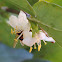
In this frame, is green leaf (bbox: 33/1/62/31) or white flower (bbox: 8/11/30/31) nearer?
green leaf (bbox: 33/1/62/31)

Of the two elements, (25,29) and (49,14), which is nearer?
(49,14)

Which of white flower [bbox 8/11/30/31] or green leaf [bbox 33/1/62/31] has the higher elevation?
green leaf [bbox 33/1/62/31]

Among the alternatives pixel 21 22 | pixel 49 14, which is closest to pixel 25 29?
pixel 21 22

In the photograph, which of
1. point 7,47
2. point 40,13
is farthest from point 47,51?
point 40,13

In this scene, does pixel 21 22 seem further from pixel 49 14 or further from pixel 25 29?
pixel 49 14

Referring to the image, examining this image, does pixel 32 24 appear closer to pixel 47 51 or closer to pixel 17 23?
pixel 17 23

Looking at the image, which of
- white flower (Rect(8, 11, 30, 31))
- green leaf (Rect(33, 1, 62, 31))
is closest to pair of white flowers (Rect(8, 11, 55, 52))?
white flower (Rect(8, 11, 30, 31))

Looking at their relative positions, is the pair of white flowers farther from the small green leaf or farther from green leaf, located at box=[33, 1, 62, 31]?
green leaf, located at box=[33, 1, 62, 31]

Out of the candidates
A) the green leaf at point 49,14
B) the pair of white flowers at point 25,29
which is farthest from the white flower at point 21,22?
the green leaf at point 49,14

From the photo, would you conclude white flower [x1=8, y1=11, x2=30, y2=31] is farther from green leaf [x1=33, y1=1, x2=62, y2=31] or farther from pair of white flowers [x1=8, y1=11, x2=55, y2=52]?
green leaf [x1=33, y1=1, x2=62, y2=31]
